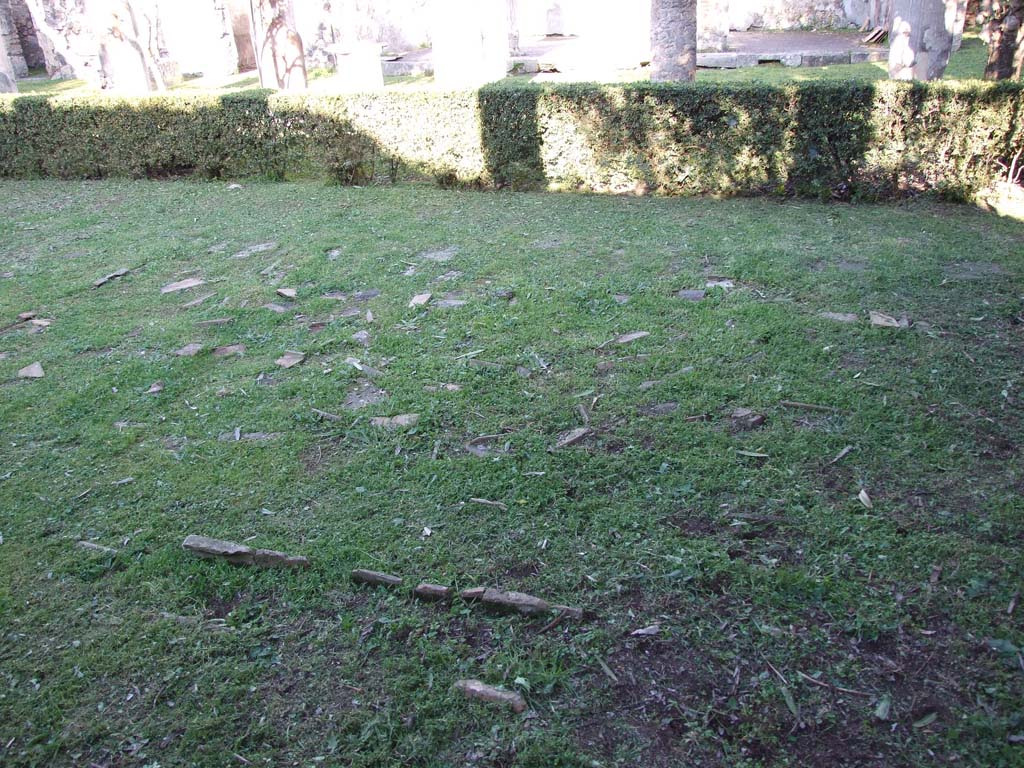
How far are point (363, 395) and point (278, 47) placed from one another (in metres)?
10.2

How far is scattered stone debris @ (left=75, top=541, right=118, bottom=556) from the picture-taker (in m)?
3.21

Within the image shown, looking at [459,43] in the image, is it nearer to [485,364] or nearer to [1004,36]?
[1004,36]

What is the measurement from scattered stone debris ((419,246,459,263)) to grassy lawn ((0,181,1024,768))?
17.1 inches

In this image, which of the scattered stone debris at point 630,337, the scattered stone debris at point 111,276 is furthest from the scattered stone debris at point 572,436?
the scattered stone debris at point 111,276

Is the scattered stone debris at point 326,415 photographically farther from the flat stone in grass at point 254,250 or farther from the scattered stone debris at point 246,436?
the flat stone in grass at point 254,250

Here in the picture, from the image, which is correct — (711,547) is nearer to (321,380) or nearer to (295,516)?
(295,516)

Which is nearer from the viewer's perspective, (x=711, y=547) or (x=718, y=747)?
(x=718, y=747)

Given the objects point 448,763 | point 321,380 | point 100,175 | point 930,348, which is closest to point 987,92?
point 930,348

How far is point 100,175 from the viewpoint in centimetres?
1108

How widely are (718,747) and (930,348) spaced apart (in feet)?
10.3

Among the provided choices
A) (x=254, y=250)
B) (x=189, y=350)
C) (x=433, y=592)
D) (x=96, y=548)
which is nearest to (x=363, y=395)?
(x=189, y=350)

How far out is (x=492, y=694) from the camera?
248cm

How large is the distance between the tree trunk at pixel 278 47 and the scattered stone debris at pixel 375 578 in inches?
437

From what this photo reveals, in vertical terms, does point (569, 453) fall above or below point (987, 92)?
below
